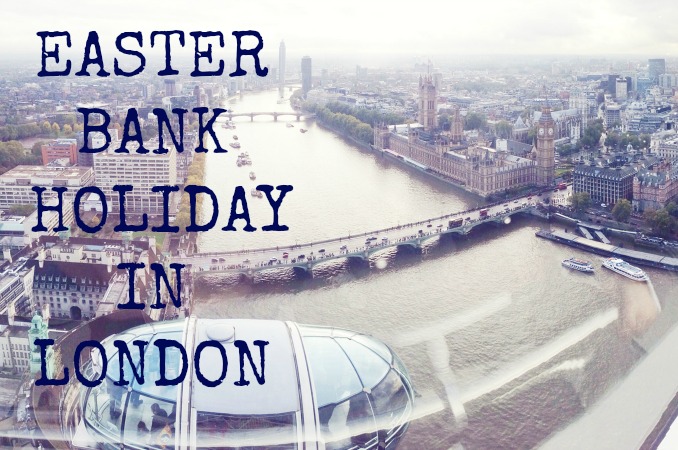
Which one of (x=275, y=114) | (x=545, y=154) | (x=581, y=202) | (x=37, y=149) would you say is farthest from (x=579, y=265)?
(x=275, y=114)

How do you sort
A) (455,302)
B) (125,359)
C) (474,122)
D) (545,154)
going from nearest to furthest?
(125,359), (455,302), (545,154), (474,122)

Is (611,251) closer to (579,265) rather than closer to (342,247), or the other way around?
(579,265)

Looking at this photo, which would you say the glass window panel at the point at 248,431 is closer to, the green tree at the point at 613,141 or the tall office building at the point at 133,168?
the tall office building at the point at 133,168

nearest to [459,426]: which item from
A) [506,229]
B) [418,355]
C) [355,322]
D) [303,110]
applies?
[418,355]

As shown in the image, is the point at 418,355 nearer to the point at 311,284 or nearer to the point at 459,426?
the point at 459,426

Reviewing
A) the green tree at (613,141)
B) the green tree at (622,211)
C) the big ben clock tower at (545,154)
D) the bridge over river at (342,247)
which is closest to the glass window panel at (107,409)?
the bridge over river at (342,247)

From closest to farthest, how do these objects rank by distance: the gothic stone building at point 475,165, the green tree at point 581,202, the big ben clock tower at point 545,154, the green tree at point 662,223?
the green tree at point 662,223
the green tree at point 581,202
the gothic stone building at point 475,165
the big ben clock tower at point 545,154

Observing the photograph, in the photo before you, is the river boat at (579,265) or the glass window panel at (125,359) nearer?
the glass window panel at (125,359)
